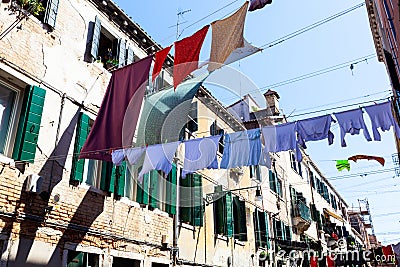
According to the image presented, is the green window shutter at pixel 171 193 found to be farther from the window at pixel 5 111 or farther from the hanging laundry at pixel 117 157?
the window at pixel 5 111

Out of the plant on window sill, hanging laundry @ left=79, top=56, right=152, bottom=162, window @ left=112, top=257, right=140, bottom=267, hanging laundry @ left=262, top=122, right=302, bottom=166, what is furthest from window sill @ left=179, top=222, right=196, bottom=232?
the plant on window sill

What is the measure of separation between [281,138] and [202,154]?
1.78 metres

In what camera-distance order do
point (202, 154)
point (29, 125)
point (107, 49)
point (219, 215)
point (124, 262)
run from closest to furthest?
point (29, 125)
point (202, 154)
point (124, 262)
point (107, 49)
point (219, 215)

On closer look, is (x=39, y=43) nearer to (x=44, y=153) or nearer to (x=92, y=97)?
(x=92, y=97)

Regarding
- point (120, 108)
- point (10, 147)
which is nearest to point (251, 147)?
point (120, 108)

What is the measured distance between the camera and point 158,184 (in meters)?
9.91

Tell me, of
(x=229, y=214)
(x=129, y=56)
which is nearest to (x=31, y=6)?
(x=129, y=56)

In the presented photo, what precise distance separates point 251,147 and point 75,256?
14.0ft

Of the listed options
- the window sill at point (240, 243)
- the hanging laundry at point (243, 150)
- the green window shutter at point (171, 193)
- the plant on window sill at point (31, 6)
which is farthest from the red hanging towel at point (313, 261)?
the plant on window sill at point (31, 6)

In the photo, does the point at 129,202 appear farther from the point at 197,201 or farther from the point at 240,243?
the point at 240,243

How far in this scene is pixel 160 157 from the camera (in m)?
7.52

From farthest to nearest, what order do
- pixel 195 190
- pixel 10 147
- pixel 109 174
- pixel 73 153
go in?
pixel 195 190
pixel 109 174
pixel 73 153
pixel 10 147

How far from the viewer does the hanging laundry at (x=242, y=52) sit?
5.99 metres

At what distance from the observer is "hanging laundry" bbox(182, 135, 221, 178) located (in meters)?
7.62
